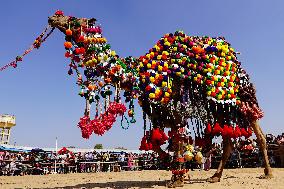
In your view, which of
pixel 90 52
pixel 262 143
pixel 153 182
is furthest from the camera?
pixel 153 182

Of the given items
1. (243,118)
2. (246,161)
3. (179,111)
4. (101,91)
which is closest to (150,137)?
(179,111)

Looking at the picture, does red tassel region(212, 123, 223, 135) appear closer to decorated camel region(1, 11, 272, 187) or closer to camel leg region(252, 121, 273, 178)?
decorated camel region(1, 11, 272, 187)

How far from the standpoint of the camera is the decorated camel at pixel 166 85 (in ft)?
25.3

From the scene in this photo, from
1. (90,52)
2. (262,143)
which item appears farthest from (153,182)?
(90,52)

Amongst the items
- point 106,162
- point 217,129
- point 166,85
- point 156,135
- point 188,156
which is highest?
point 166,85

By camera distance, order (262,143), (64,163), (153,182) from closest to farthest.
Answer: (262,143)
(153,182)
(64,163)

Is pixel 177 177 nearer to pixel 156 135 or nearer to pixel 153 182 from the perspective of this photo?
pixel 156 135

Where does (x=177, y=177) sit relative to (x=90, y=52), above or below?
below

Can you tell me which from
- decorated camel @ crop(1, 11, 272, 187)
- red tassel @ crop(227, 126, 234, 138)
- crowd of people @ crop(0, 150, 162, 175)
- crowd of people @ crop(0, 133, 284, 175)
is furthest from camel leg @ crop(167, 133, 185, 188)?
crowd of people @ crop(0, 150, 162, 175)

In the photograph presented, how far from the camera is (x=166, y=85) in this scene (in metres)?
7.84

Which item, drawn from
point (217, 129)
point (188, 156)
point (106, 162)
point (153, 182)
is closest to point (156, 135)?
point (188, 156)

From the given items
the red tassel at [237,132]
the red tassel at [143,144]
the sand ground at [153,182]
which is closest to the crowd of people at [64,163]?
the sand ground at [153,182]

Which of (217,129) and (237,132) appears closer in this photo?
(217,129)

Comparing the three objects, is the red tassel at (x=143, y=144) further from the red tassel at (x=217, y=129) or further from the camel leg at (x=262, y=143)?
the camel leg at (x=262, y=143)
